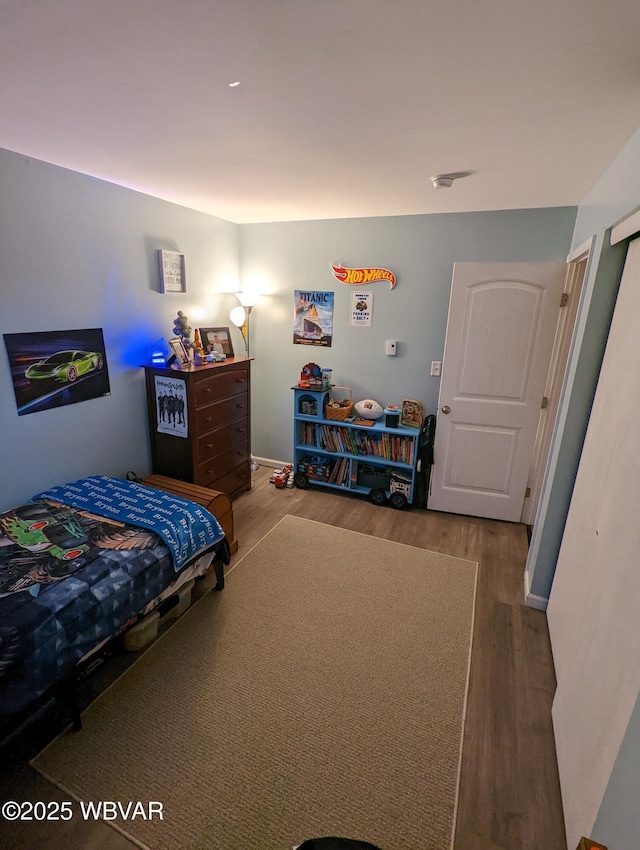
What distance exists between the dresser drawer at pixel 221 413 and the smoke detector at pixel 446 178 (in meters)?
2.10

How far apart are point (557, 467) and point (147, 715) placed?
7.58ft

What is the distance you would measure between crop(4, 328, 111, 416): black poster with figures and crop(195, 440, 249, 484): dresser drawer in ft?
2.87

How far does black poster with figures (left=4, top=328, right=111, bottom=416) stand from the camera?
7.20 ft

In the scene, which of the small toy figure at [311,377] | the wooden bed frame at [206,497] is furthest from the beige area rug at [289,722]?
the small toy figure at [311,377]

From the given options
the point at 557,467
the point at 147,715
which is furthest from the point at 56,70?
the point at 557,467

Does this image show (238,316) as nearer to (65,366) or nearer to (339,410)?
(339,410)

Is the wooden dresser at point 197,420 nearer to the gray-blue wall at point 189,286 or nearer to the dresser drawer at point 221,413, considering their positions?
the dresser drawer at point 221,413

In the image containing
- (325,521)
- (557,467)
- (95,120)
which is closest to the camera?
(95,120)

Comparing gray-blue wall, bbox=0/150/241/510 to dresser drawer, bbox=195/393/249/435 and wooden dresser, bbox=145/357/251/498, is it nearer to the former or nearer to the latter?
wooden dresser, bbox=145/357/251/498

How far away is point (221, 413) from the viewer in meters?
3.21

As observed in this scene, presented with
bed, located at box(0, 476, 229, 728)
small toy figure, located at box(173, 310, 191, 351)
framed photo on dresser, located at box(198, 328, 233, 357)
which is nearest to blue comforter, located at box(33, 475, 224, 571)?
bed, located at box(0, 476, 229, 728)

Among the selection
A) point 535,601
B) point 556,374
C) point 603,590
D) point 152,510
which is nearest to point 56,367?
point 152,510

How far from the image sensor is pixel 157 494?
95.4 inches

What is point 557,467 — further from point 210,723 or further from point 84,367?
point 84,367
